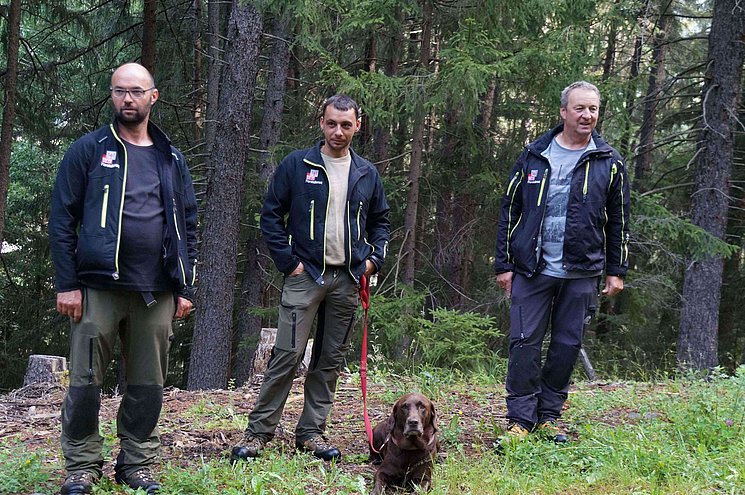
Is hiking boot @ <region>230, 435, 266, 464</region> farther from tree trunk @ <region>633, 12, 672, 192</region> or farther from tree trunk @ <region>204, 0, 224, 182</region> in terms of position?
tree trunk @ <region>633, 12, 672, 192</region>

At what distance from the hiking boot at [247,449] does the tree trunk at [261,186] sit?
6.95m

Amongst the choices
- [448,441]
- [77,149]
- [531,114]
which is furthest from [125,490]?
[531,114]

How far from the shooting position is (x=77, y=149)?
13.6ft

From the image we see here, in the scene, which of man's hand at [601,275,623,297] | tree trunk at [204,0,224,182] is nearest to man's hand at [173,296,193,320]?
man's hand at [601,275,623,297]

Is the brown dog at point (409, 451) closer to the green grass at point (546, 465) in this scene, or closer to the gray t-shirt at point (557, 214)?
the green grass at point (546, 465)

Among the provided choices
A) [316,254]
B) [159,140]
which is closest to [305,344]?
[316,254]

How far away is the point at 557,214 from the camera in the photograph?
521 cm

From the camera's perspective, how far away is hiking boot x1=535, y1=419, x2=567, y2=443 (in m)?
5.12

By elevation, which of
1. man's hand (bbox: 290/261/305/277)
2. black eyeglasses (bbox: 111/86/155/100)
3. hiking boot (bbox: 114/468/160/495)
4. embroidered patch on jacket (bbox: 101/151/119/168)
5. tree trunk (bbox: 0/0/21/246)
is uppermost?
tree trunk (bbox: 0/0/21/246)

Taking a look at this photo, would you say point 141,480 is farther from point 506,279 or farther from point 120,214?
point 506,279

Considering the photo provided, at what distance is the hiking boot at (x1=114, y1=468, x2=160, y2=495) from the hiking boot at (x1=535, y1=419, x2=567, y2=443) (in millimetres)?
2472

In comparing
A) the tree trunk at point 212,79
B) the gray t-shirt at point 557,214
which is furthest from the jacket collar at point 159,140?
the tree trunk at point 212,79

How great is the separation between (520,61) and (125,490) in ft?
22.0

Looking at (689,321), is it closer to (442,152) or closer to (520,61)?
(442,152)
